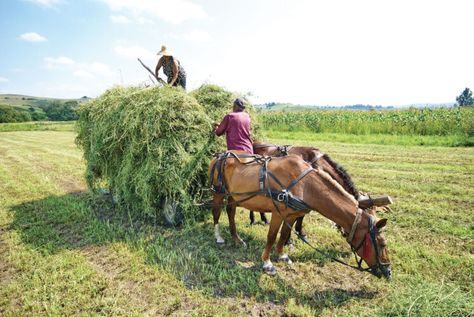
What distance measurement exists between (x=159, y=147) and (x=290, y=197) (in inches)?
107

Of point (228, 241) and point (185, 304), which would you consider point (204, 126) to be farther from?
point (185, 304)

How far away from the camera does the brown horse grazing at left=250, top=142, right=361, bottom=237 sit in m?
4.92

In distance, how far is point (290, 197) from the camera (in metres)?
4.29

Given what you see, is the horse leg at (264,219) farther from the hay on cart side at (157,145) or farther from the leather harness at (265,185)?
the leather harness at (265,185)

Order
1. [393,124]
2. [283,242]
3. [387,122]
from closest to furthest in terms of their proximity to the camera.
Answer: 1. [283,242]
2. [393,124]
3. [387,122]

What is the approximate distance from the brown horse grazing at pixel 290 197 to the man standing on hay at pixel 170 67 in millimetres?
3613

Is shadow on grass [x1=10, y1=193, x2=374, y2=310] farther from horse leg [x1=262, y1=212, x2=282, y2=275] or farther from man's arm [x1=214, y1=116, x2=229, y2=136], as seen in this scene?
man's arm [x1=214, y1=116, x2=229, y2=136]

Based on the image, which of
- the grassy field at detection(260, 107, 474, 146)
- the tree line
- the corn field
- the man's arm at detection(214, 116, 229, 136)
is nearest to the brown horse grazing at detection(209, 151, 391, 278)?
the man's arm at detection(214, 116, 229, 136)

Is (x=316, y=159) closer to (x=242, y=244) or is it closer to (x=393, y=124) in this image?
(x=242, y=244)

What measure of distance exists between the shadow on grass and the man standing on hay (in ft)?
12.8

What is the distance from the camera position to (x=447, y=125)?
736 inches

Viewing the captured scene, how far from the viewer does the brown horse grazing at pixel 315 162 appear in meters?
4.92

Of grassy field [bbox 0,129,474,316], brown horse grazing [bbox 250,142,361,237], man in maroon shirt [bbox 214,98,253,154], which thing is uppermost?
man in maroon shirt [bbox 214,98,253,154]

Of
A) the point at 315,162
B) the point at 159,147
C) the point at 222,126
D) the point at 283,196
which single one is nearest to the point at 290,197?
the point at 283,196
